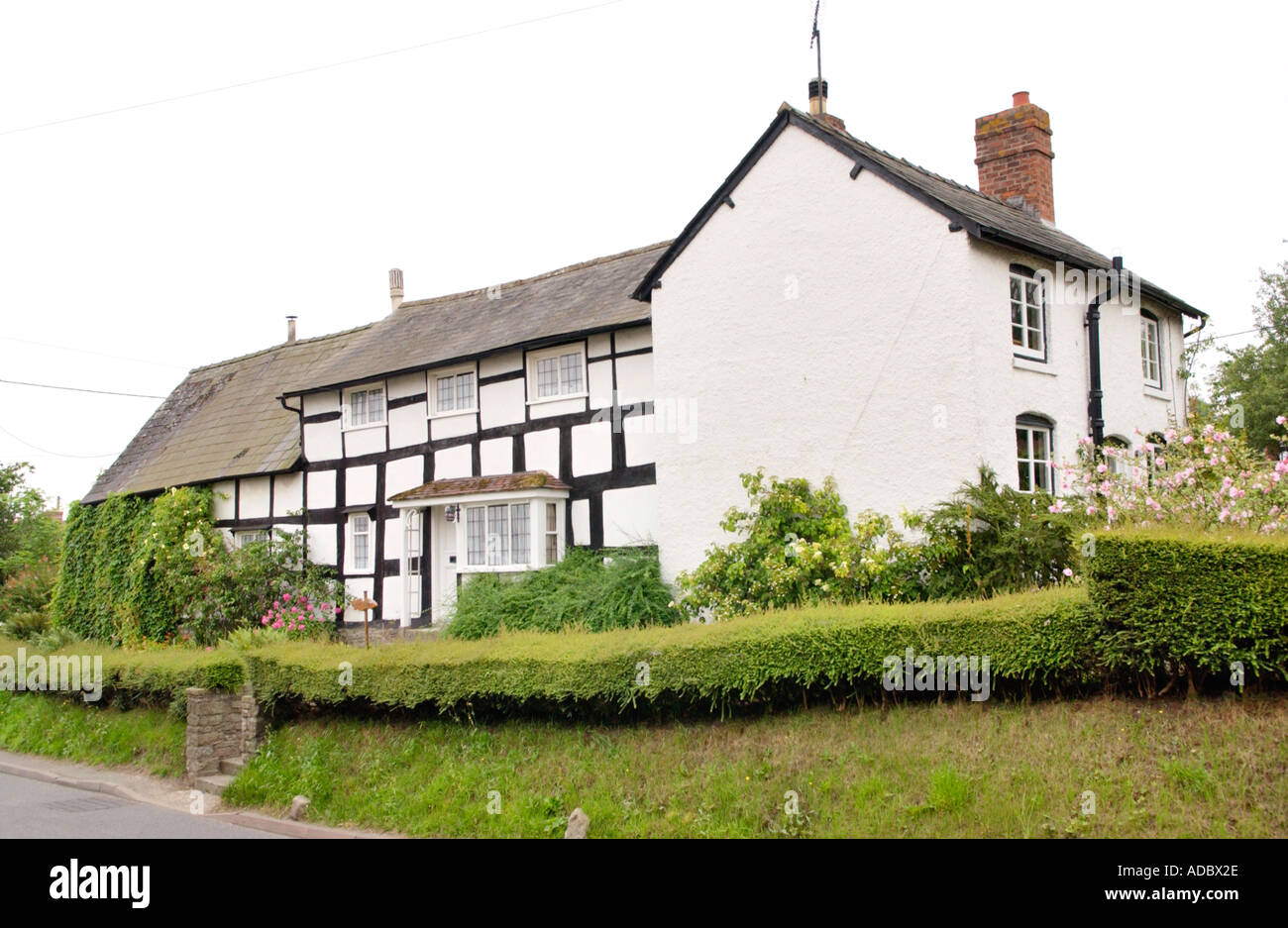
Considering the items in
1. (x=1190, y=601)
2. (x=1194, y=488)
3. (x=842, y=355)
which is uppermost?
(x=842, y=355)

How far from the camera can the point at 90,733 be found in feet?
53.7

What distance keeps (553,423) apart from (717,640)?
29.1 feet

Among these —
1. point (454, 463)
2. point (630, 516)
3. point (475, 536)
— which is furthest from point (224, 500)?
point (630, 516)

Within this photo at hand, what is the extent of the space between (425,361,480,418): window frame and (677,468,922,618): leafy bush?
664 cm

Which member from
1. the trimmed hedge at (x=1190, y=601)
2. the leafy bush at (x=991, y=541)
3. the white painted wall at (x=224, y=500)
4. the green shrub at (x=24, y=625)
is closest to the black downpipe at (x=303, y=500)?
the white painted wall at (x=224, y=500)

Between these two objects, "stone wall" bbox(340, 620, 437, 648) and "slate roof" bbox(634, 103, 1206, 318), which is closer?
"slate roof" bbox(634, 103, 1206, 318)

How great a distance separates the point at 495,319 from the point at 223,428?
966 centimetres

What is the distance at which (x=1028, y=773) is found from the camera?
25.6ft

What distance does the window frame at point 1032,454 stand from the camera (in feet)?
44.2

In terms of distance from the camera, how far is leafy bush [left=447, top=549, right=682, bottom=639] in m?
14.8

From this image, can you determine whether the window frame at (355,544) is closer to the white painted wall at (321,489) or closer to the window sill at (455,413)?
the white painted wall at (321,489)

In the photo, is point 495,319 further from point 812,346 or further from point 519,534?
point 812,346

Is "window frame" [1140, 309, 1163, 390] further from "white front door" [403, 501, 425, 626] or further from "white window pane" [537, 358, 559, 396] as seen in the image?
"white front door" [403, 501, 425, 626]

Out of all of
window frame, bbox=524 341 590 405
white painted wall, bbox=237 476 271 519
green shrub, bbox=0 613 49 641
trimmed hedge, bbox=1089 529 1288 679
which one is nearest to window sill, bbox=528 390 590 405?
window frame, bbox=524 341 590 405
